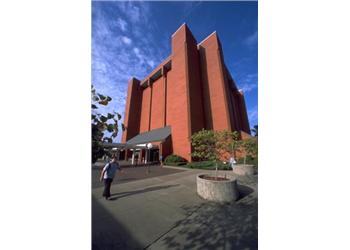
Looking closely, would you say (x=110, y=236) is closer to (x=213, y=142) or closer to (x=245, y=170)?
(x=213, y=142)

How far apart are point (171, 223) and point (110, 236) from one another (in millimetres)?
1335

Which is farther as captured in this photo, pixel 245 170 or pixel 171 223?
pixel 245 170

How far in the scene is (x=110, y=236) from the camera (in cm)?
329

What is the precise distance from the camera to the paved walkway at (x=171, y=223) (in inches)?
123

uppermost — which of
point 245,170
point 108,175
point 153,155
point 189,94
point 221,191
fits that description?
point 189,94

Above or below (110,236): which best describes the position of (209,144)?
above

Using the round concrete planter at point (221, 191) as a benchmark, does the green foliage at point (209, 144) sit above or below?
above

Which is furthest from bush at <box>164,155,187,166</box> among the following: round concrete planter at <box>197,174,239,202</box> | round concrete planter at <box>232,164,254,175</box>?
round concrete planter at <box>197,174,239,202</box>

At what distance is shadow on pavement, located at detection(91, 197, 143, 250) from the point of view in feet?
9.87

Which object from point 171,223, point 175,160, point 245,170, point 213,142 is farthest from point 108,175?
point 175,160

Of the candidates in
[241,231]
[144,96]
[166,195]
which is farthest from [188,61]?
[241,231]

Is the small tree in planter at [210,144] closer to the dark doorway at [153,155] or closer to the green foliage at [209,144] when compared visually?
the green foliage at [209,144]

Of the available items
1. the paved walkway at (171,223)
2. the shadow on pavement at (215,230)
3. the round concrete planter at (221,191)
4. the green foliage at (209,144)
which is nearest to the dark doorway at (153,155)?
the green foliage at (209,144)
